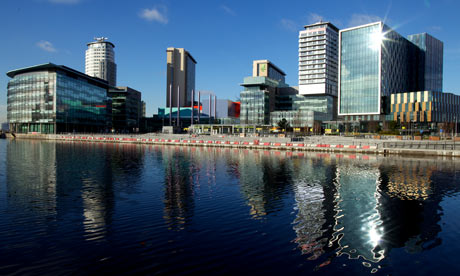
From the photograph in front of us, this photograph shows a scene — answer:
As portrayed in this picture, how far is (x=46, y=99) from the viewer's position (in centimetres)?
16088

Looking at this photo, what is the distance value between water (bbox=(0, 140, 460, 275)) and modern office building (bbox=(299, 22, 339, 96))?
163416mm

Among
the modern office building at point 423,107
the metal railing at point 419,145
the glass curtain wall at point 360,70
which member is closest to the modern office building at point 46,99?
the glass curtain wall at point 360,70

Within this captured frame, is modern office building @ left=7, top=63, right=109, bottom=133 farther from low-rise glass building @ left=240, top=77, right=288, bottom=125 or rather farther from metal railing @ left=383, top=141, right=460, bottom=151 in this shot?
metal railing @ left=383, top=141, right=460, bottom=151

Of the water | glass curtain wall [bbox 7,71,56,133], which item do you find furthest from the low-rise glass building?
the water

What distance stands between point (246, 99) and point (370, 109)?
7228cm

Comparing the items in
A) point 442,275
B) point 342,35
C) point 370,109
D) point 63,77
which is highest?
point 342,35

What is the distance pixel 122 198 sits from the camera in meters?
24.4

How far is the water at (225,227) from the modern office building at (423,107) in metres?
136

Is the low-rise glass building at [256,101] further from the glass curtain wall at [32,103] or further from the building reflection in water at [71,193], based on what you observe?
the building reflection in water at [71,193]

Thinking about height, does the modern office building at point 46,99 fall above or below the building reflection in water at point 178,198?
above

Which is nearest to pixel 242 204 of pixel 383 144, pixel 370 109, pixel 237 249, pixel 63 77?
pixel 237 249

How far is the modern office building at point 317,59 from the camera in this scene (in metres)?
187

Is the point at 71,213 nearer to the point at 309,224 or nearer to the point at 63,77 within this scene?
the point at 309,224

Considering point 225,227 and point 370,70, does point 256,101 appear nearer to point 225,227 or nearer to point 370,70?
point 370,70
